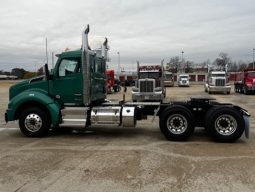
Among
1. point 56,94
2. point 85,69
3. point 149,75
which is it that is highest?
point 85,69

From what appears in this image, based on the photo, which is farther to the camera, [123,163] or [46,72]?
[46,72]

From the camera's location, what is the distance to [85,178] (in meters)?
7.24

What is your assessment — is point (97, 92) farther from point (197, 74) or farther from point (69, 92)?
point (197, 74)

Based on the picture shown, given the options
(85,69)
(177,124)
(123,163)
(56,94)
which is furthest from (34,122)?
(123,163)

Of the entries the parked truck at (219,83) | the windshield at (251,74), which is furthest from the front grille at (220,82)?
the windshield at (251,74)

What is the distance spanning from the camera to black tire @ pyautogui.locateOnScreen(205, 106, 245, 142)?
10.8m

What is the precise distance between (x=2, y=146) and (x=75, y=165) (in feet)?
10.6

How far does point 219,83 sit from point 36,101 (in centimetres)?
3208

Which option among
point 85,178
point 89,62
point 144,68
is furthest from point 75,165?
point 144,68

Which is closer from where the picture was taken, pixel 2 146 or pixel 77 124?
pixel 2 146

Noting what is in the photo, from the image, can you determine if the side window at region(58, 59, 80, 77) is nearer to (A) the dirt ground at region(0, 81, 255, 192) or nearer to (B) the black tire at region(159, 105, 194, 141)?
(A) the dirt ground at region(0, 81, 255, 192)

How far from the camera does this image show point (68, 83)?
1214 centimetres

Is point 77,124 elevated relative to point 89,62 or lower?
lower

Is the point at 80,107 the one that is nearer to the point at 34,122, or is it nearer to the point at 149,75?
the point at 34,122
